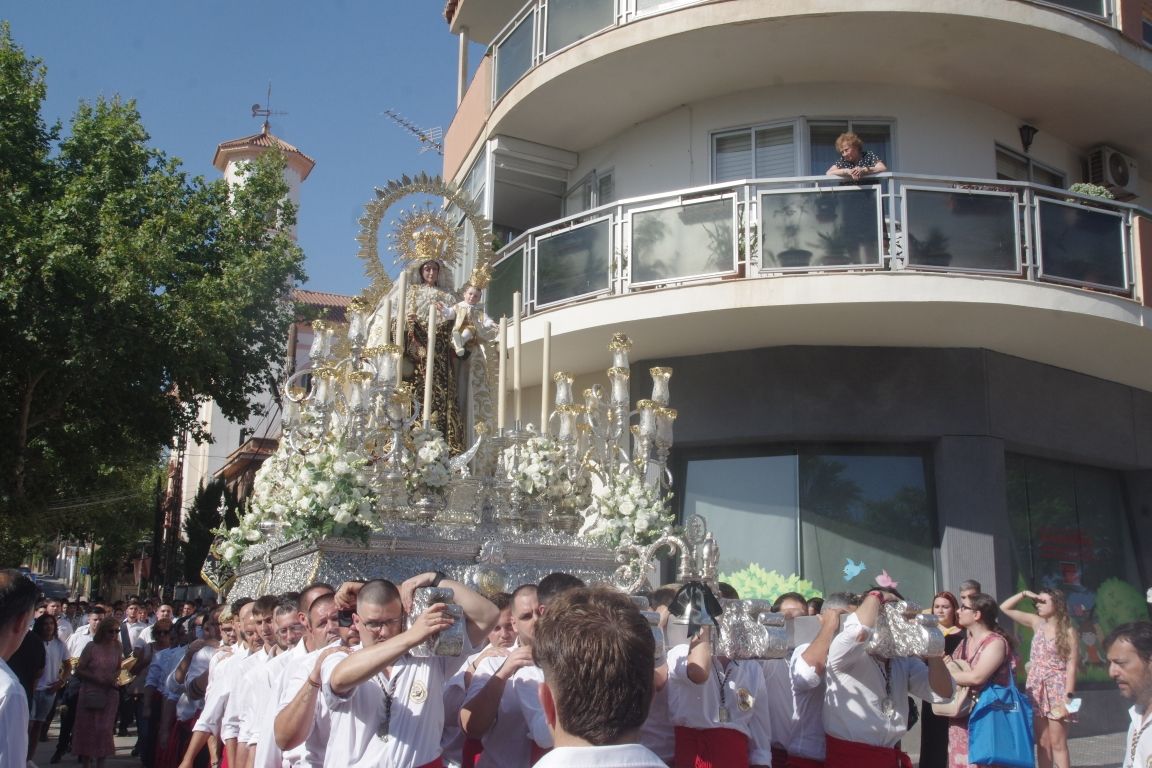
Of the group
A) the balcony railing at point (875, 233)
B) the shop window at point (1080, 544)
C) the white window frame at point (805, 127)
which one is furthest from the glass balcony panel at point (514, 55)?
the shop window at point (1080, 544)

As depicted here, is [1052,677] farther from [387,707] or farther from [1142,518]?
[1142,518]

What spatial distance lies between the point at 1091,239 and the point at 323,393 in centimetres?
801

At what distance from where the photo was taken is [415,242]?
9.85m

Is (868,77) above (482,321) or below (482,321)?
above

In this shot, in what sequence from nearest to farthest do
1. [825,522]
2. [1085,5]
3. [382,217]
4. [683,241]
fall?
[382,217] → [683,241] → [825,522] → [1085,5]

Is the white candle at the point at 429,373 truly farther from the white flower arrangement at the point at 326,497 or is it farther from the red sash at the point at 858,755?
the red sash at the point at 858,755

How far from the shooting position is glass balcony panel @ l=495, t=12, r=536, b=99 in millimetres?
13750

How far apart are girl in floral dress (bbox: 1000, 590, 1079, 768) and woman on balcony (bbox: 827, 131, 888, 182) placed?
201 inches

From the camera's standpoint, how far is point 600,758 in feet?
7.28

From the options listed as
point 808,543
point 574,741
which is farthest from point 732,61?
point 574,741

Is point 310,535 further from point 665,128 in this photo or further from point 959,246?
point 665,128

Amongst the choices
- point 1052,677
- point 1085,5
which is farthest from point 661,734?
point 1085,5

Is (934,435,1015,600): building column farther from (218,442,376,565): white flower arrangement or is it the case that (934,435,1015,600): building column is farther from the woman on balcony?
(218,442,376,565): white flower arrangement

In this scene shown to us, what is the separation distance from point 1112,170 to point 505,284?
7726 mm
